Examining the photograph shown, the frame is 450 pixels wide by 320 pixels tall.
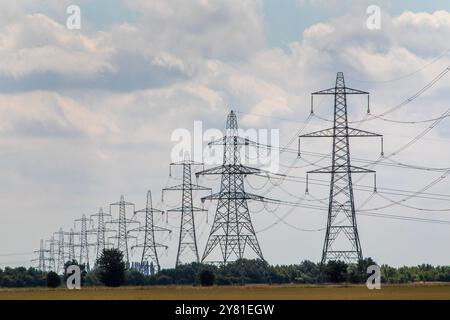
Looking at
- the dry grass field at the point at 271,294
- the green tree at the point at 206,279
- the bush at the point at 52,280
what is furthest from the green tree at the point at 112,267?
the dry grass field at the point at 271,294

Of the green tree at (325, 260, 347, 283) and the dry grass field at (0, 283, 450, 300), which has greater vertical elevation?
the green tree at (325, 260, 347, 283)

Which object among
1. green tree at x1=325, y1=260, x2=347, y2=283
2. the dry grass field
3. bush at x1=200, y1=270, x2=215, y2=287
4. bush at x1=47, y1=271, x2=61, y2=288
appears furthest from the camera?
bush at x1=47, y1=271, x2=61, y2=288

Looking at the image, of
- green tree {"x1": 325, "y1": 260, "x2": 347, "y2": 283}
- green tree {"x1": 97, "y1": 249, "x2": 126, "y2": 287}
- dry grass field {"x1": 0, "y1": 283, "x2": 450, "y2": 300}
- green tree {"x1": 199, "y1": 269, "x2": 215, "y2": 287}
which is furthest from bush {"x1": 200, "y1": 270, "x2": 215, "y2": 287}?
dry grass field {"x1": 0, "y1": 283, "x2": 450, "y2": 300}

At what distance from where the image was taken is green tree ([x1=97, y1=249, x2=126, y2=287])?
169375 millimetres

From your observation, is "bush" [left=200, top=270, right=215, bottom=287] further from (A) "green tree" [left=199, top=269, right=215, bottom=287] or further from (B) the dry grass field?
(B) the dry grass field

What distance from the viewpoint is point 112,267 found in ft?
557

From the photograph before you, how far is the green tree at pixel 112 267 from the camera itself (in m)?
169

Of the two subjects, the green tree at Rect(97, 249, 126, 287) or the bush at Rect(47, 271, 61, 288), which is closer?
the green tree at Rect(97, 249, 126, 287)

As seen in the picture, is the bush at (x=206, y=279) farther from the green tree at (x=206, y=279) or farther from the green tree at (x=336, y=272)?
the green tree at (x=336, y=272)
